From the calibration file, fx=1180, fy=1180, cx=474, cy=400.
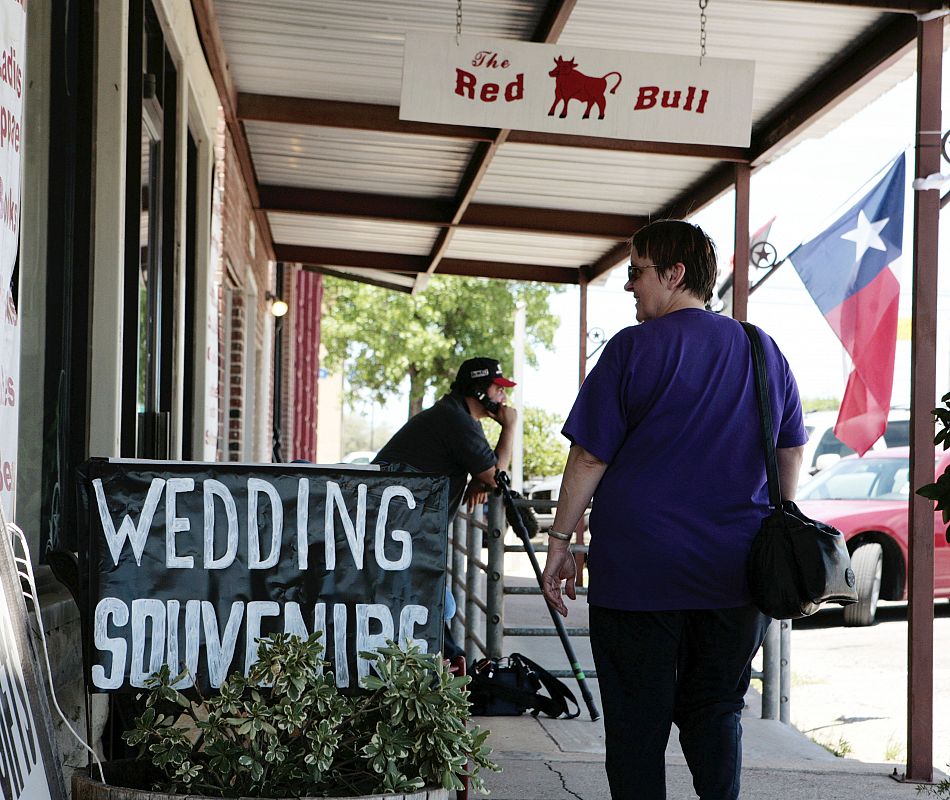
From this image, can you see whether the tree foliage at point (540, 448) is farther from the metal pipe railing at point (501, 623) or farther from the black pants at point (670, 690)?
the black pants at point (670, 690)

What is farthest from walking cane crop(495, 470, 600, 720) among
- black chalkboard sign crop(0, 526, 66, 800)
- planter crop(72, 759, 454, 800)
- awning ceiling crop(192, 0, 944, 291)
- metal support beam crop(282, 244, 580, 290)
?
metal support beam crop(282, 244, 580, 290)

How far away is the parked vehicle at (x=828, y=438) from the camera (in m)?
14.4

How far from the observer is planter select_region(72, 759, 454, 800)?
2.10 m

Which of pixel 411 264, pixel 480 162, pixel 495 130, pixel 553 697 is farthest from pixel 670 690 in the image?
pixel 411 264

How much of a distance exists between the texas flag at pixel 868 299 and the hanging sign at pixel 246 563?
4142mm

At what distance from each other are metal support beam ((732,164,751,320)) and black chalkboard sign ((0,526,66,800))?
6.50 m

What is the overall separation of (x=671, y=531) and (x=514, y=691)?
3.03 metres

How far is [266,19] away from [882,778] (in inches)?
198

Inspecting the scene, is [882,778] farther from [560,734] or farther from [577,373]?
[577,373]

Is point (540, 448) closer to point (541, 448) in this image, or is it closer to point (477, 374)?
point (541, 448)

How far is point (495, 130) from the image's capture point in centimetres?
753

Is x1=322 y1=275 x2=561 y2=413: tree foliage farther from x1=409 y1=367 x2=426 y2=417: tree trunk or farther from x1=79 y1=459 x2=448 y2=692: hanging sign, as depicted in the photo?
x1=79 y1=459 x2=448 y2=692: hanging sign

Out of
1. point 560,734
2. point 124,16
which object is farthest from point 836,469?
point 124,16

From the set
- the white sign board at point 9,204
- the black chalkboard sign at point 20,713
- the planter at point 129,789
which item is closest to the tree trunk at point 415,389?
the white sign board at point 9,204
